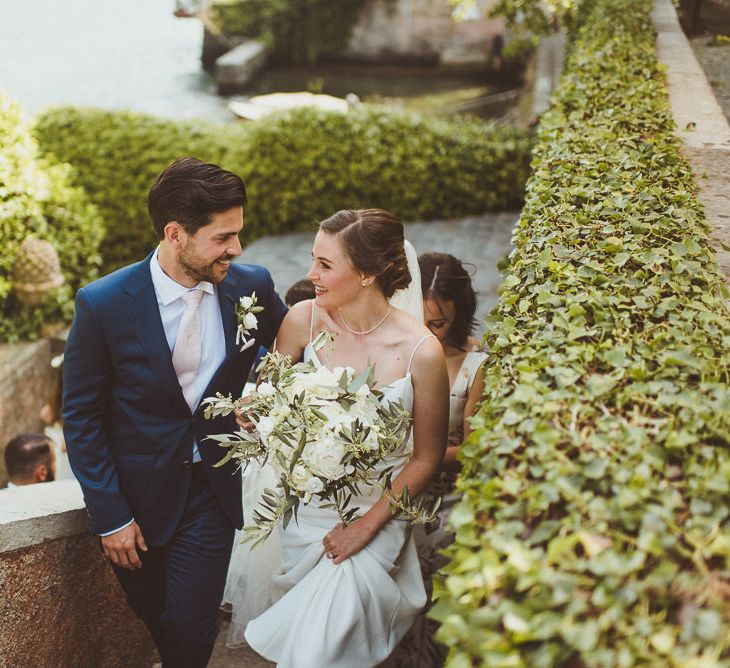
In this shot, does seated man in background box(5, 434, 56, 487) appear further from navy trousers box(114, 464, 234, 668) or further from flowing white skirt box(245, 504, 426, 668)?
flowing white skirt box(245, 504, 426, 668)

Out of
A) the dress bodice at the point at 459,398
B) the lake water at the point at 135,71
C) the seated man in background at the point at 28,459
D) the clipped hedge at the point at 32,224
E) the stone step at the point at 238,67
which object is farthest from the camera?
the stone step at the point at 238,67

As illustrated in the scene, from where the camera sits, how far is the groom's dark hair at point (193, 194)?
289 centimetres

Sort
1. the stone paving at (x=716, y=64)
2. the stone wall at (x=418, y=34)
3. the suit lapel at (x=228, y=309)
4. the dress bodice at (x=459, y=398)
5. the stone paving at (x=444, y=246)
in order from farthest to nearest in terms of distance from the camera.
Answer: the stone wall at (x=418, y=34)
the stone paving at (x=716, y=64)
the stone paving at (x=444, y=246)
the dress bodice at (x=459, y=398)
the suit lapel at (x=228, y=309)

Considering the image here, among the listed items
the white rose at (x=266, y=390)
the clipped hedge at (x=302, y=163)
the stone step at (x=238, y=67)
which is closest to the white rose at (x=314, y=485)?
the white rose at (x=266, y=390)

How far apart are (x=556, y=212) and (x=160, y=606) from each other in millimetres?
2412

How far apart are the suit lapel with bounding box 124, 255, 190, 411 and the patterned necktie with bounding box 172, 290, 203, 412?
0.06m

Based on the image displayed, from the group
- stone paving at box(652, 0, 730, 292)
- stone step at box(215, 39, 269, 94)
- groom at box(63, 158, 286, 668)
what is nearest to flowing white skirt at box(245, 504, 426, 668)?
groom at box(63, 158, 286, 668)

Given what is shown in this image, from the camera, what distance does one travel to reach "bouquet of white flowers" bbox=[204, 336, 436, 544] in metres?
2.62

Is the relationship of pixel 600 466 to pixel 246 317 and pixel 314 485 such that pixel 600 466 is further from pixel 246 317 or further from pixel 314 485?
pixel 246 317

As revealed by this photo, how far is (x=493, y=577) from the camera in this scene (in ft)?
5.14

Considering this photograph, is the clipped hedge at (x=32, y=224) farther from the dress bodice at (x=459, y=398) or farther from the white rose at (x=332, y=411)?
the white rose at (x=332, y=411)

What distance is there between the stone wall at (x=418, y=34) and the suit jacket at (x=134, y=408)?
76.0 feet

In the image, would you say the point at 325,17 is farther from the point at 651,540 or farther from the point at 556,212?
the point at 651,540

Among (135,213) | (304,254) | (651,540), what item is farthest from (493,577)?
(135,213)
